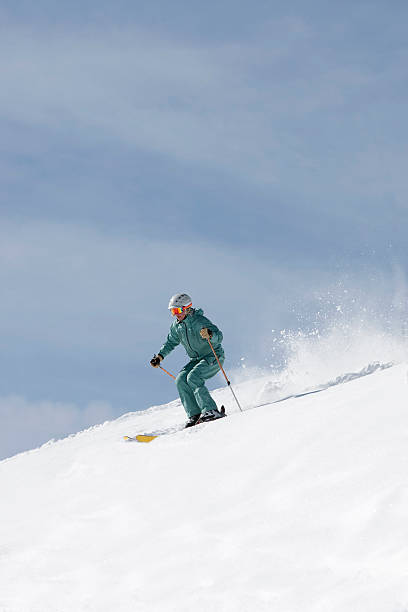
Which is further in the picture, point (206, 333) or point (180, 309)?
point (180, 309)

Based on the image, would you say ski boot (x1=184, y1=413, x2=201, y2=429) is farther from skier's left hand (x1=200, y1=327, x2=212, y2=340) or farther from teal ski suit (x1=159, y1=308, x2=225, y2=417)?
skier's left hand (x1=200, y1=327, x2=212, y2=340)

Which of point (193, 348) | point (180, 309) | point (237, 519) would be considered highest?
point (180, 309)

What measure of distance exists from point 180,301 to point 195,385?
4.25 feet

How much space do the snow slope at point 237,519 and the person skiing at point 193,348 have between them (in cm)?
201

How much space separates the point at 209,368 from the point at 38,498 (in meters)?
3.62


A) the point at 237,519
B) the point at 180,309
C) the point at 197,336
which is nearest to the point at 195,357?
the point at 197,336

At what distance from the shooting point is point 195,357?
33.5 ft

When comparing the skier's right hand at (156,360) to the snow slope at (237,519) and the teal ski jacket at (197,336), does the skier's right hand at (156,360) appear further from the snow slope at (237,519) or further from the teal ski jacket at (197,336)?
the snow slope at (237,519)

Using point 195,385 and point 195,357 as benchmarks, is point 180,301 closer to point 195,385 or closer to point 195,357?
point 195,357

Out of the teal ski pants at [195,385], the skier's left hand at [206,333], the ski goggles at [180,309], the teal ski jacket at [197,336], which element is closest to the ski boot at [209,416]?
the teal ski pants at [195,385]

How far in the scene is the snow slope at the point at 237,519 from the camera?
4.00 meters

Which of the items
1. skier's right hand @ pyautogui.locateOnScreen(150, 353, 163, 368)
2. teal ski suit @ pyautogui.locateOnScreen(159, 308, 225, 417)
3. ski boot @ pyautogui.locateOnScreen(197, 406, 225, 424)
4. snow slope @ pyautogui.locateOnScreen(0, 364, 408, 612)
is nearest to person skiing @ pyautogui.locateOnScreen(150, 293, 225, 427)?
teal ski suit @ pyautogui.locateOnScreen(159, 308, 225, 417)

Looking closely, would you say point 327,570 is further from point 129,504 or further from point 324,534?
point 129,504

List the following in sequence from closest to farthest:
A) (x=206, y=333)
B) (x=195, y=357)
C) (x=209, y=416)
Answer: (x=209, y=416) < (x=206, y=333) < (x=195, y=357)
